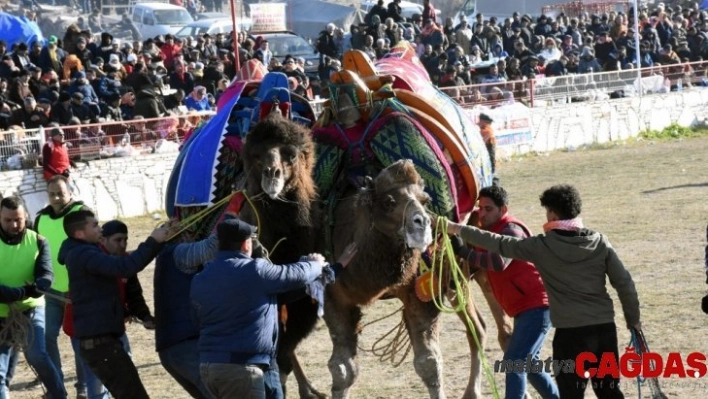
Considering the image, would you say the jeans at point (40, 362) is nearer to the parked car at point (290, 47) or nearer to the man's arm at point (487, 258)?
the man's arm at point (487, 258)

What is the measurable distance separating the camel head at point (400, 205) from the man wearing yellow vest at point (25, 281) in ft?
8.00

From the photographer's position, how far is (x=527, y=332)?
279 inches

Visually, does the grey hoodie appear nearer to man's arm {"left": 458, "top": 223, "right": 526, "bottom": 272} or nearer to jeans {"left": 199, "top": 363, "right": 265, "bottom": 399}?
man's arm {"left": 458, "top": 223, "right": 526, "bottom": 272}

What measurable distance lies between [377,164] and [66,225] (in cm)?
219

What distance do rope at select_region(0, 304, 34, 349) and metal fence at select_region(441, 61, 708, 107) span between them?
14856 millimetres

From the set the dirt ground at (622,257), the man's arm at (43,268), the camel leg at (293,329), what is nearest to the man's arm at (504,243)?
the camel leg at (293,329)

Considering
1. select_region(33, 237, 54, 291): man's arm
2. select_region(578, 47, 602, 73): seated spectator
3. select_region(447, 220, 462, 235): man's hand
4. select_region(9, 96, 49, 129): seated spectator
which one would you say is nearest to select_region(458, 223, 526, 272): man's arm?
select_region(447, 220, 462, 235): man's hand

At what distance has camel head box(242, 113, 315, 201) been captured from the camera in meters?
7.27

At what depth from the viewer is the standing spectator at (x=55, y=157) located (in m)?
16.9

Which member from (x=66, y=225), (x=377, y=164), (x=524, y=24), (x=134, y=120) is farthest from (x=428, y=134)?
(x=524, y=24)

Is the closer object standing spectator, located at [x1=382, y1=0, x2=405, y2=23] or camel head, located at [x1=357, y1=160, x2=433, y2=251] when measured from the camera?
camel head, located at [x1=357, y1=160, x2=433, y2=251]

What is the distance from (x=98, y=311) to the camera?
7066mm

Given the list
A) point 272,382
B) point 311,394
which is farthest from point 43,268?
point 272,382

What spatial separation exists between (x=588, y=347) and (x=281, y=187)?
2020 millimetres
